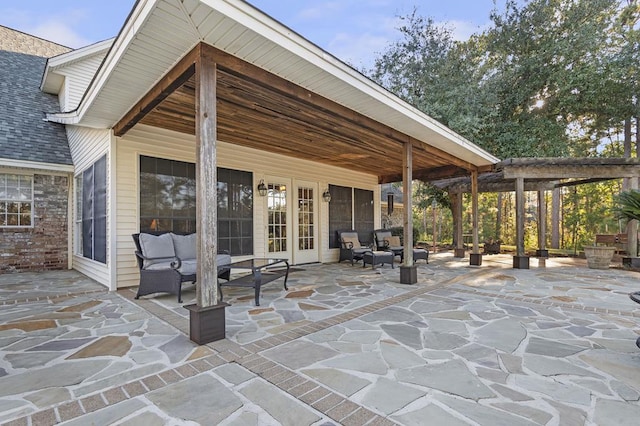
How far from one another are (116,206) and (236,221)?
2164 mm

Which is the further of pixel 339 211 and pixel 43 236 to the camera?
pixel 339 211

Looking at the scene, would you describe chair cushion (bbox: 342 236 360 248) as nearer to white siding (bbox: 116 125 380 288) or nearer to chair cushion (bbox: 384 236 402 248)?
chair cushion (bbox: 384 236 402 248)

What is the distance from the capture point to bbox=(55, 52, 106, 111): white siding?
769 cm

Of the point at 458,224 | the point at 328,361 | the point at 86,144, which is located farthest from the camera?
the point at 458,224

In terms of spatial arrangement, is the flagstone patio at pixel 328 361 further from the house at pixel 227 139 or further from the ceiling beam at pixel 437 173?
the ceiling beam at pixel 437 173

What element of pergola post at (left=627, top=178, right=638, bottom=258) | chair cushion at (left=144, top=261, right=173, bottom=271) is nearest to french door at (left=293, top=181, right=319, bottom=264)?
chair cushion at (left=144, top=261, right=173, bottom=271)

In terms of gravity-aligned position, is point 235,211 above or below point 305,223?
above

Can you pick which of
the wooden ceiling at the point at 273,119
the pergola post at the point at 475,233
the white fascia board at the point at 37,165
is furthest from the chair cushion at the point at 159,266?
the pergola post at the point at 475,233

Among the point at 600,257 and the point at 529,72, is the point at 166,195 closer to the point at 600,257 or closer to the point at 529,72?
the point at 600,257

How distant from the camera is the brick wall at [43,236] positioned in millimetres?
6879

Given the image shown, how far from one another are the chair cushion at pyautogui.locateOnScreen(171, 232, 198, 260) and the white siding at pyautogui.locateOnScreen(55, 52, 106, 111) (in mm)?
5369

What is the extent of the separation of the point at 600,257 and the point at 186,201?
29.8 feet

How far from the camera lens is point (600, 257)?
7281 mm

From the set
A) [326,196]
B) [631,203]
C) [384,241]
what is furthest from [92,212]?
[631,203]
